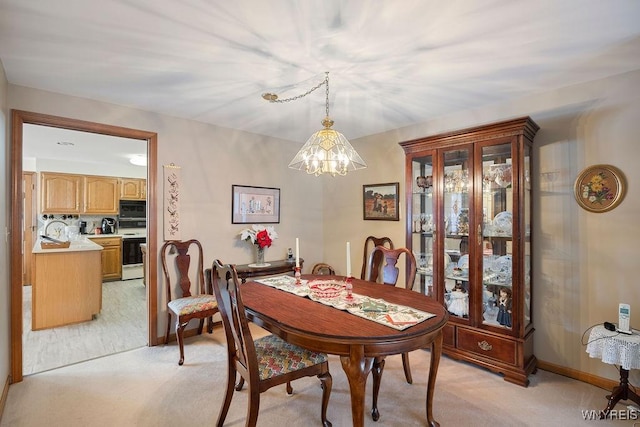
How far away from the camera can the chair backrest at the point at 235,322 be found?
1.67m

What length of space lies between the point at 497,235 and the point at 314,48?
2179mm

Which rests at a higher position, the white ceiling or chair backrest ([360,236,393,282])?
the white ceiling

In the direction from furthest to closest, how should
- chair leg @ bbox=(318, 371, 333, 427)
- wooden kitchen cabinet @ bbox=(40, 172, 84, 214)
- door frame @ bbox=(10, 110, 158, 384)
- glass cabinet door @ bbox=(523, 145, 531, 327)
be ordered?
wooden kitchen cabinet @ bbox=(40, 172, 84, 214), glass cabinet door @ bbox=(523, 145, 531, 327), door frame @ bbox=(10, 110, 158, 384), chair leg @ bbox=(318, 371, 333, 427)

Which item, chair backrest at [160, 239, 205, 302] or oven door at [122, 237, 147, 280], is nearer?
chair backrest at [160, 239, 205, 302]

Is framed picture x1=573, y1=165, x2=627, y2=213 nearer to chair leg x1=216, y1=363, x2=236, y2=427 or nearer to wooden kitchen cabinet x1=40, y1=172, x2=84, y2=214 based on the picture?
chair leg x1=216, y1=363, x2=236, y2=427

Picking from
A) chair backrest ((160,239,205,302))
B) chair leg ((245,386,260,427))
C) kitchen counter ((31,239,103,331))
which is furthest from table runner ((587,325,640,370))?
kitchen counter ((31,239,103,331))

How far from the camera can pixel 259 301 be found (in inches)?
81.4

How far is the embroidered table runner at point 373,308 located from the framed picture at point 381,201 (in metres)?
1.71

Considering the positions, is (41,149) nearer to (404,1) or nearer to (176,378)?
(176,378)

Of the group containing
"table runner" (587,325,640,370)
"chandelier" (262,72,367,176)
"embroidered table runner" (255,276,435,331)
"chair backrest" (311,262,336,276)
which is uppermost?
"chandelier" (262,72,367,176)

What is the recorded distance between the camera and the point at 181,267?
3.34m

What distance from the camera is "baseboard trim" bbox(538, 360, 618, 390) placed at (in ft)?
7.89

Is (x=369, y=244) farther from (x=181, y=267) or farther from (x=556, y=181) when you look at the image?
(x=181, y=267)

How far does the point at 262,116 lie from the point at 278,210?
4.51 feet
